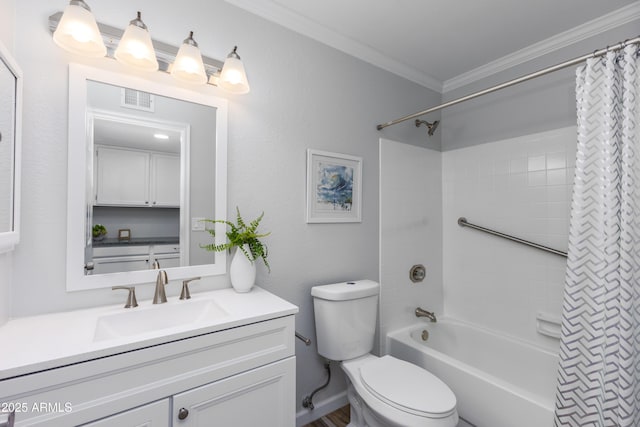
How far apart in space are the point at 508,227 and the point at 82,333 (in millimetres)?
2450

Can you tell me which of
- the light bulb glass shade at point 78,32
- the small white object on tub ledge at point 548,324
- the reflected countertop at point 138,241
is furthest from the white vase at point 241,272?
the small white object on tub ledge at point 548,324

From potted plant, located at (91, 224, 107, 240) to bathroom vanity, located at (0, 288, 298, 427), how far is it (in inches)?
11.3

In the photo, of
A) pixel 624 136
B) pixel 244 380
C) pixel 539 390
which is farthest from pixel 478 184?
pixel 244 380

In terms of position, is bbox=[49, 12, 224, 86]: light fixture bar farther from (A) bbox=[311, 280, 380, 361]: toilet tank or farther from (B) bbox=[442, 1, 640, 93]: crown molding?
(B) bbox=[442, 1, 640, 93]: crown molding

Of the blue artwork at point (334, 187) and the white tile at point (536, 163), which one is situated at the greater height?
the white tile at point (536, 163)

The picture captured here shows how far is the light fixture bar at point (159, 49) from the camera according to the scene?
1.11 metres

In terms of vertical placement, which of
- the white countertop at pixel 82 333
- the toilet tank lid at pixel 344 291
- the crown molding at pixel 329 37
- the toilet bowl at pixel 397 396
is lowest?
the toilet bowl at pixel 397 396

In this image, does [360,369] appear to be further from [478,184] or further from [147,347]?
[478,184]

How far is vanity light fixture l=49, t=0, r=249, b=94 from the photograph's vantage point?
106 cm

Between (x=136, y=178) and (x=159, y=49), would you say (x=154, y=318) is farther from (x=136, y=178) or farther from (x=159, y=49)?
(x=159, y=49)

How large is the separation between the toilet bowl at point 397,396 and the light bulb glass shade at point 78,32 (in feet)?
6.00

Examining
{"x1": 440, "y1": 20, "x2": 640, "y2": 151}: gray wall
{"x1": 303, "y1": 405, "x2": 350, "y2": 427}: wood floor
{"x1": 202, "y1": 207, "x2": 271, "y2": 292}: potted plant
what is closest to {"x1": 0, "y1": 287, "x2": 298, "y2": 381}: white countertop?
{"x1": 202, "y1": 207, "x2": 271, "y2": 292}: potted plant

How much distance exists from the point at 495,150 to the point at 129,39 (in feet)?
7.68

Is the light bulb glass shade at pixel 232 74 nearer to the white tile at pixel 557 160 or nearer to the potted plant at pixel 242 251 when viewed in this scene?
the potted plant at pixel 242 251
